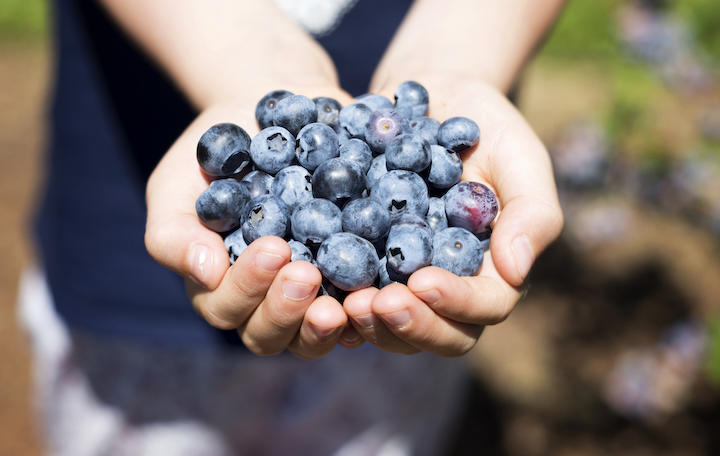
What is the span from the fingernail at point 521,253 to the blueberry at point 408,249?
0.18 metres

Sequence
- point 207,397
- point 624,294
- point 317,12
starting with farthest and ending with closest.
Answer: point 624,294 < point 207,397 < point 317,12

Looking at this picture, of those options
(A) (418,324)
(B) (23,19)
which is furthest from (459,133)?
(B) (23,19)

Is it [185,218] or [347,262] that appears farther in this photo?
[185,218]

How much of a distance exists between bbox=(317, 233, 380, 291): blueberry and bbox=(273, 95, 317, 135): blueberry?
0.34 metres

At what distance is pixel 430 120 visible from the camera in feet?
5.21

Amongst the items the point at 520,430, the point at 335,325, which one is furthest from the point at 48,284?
the point at 520,430

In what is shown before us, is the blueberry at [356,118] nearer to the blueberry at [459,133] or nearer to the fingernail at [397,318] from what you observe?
the blueberry at [459,133]

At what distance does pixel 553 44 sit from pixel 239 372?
482 cm

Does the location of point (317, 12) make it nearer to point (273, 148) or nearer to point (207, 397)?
point (273, 148)

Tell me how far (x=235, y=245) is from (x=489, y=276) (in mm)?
573

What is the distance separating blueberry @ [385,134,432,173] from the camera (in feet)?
4.71

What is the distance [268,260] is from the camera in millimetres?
1179

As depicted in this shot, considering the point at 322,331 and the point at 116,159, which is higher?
the point at 322,331

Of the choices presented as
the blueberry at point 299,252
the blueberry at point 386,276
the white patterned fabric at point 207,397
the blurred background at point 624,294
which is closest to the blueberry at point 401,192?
the blueberry at point 386,276
